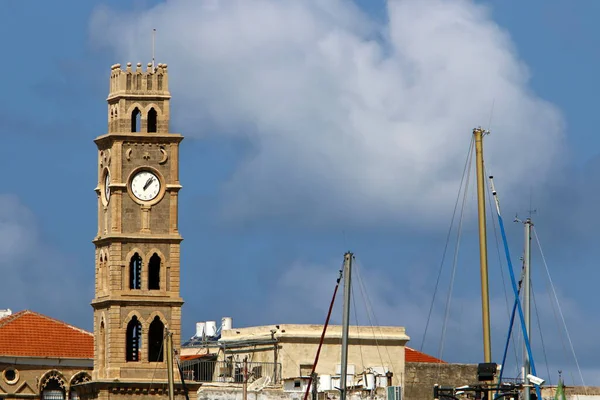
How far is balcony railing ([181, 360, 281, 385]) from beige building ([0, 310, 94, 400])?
5.50 metres

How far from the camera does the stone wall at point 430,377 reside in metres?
101

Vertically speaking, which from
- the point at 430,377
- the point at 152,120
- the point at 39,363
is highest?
the point at 152,120

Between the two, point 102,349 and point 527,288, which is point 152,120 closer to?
point 102,349

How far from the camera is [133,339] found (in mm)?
103250

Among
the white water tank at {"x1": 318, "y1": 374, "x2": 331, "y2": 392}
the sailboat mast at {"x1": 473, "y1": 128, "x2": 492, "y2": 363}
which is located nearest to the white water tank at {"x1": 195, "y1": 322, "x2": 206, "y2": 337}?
the white water tank at {"x1": 318, "y1": 374, "x2": 331, "y2": 392}

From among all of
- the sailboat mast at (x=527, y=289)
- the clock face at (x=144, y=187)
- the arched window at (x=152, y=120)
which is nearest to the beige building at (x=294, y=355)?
the clock face at (x=144, y=187)

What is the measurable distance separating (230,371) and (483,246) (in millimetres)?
39524

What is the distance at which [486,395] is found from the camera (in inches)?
3098

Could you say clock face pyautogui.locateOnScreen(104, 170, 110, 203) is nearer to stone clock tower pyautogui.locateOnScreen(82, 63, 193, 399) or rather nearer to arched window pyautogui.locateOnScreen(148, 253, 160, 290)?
stone clock tower pyautogui.locateOnScreen(82, 63, 193, 399)

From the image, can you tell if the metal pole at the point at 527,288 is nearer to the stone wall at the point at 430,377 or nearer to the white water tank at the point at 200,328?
the stone wall at the point at 430,377

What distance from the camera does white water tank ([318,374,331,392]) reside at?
347 ft

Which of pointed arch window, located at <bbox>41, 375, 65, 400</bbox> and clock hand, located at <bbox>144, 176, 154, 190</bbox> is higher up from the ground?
clock hand, located at <bbox>144, 176, 154, 190</bbox>

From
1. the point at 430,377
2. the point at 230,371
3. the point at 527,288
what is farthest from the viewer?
the point at 230,371

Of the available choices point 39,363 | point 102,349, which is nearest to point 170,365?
point 102,349
